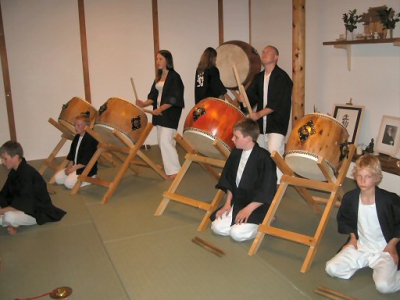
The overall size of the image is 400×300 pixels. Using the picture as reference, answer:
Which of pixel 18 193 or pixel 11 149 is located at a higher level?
pixel 11 149

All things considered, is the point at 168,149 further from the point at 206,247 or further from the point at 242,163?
the point at 206,247

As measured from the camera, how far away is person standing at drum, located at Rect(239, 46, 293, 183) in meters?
3.71

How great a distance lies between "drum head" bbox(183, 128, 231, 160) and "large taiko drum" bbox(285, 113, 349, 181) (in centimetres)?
59

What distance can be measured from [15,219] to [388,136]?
3.32 metres

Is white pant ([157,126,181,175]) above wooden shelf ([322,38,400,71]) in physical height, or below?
below

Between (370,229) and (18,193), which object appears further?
(18,193)

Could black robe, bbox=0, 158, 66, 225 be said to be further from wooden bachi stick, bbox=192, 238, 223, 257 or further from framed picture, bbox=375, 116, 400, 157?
framed picture, bbox=375, 116, 400, 157

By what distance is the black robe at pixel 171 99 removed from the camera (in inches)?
171

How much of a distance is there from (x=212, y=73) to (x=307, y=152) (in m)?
2.28

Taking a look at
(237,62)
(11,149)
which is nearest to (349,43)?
(237,62)

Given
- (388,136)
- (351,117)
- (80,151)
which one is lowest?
(80,151)

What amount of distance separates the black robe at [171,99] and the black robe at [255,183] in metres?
1.44

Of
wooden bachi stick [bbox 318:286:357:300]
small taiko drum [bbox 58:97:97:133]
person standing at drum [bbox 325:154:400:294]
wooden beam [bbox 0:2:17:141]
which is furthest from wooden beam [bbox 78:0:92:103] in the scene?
wooden bachi stick [bbox 318:286:357:300]

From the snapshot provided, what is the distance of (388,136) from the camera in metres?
4.03
